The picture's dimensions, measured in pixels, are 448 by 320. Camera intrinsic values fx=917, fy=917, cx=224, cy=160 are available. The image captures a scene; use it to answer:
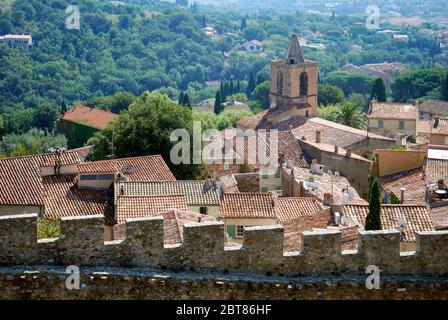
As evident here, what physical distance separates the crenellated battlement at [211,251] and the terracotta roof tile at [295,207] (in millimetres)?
15564

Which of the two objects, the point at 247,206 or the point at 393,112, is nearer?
the point at 247,206

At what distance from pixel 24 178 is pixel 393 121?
44.2 metres

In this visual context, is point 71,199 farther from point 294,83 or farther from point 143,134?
point 294,83

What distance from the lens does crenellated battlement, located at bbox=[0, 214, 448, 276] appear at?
529 inches

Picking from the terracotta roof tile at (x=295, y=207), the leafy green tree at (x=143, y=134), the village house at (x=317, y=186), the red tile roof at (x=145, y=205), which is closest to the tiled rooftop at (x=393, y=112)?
the leafy green tree at (x=143, y=134)

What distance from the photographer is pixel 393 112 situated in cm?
7062

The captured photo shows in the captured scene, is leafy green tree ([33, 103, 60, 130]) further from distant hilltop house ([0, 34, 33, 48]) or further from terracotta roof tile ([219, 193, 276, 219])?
terracotta roof tile ([219, 193, 276, 219])

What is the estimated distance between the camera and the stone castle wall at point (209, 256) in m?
13.4

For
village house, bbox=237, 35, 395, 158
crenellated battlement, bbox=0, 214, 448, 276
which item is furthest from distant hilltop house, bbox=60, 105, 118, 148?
crenellated battlement, bbox=0, 214, 448, 276

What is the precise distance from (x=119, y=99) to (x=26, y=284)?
85.5 meters

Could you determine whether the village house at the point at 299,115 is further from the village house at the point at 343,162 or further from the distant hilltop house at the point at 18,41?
the distant hilltop house at the point at 18,41

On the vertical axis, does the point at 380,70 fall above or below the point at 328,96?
below

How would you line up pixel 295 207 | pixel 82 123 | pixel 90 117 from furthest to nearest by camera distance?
pixel 90 117 < pixel 82 123 < pixel 295 207

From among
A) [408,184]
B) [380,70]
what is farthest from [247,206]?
[380,70]
